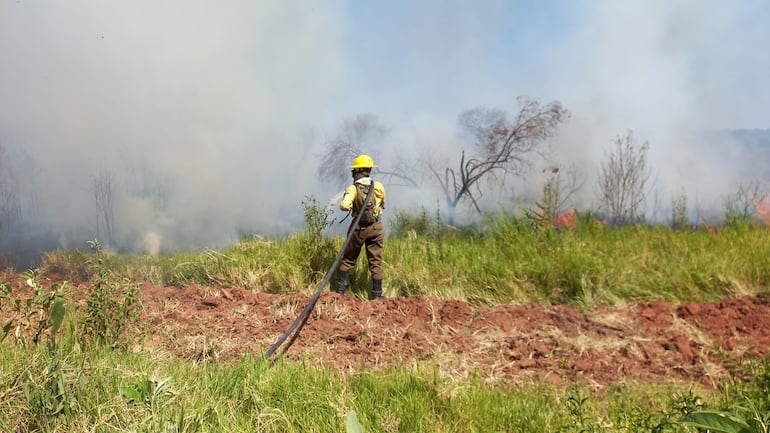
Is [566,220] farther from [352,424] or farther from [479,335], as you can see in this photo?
[352,424]

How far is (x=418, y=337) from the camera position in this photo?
4.52 meters

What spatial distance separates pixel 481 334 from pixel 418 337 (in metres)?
0.58

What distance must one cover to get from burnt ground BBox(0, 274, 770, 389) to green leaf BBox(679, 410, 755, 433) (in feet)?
6.50

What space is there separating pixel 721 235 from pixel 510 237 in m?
2.86

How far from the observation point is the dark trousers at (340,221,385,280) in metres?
6.29

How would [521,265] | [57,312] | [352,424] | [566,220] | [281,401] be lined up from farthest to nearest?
[566,220] < [521,265] < [281,401] < [57,312] < [352,424]

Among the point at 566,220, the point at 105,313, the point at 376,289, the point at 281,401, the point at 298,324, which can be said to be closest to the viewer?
the point at 281,401

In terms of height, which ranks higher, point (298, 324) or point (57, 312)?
point (57, 312)

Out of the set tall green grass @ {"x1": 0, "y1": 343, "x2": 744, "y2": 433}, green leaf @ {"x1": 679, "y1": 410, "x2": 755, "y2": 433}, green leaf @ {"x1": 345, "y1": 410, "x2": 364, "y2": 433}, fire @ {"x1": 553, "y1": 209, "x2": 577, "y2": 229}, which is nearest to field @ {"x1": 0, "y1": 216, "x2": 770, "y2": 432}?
tall green grass @ {"x1": 0, "y1": 343, "x2": 744, "y2": 433}

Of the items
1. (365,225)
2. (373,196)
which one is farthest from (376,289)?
(373,196)

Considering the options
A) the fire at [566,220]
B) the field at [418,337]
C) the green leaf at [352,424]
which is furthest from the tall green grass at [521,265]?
the green leaf at [352,424]

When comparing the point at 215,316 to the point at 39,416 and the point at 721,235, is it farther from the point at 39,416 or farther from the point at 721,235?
the point at 721,235

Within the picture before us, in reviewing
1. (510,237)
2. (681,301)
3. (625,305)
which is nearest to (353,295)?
(510,237)

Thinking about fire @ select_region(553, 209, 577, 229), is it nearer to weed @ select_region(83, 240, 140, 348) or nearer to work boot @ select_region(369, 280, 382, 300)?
work boot @ select_region(369, 280, 382, 300)
